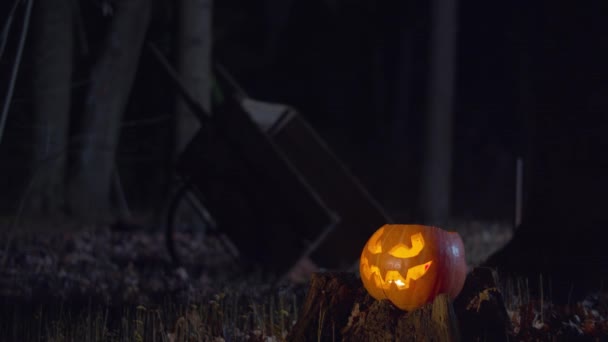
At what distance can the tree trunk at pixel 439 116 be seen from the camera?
41.0ft

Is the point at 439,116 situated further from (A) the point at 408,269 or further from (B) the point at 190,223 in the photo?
(A) the point at 408,269

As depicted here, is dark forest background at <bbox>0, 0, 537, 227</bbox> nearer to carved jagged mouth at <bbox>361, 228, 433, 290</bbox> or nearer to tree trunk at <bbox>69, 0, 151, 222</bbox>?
tree trunk at <bbox>69, 0, 151, 222</bbox>

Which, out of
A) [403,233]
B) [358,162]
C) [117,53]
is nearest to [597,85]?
[403,233]

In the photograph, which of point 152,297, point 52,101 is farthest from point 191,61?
point 152,297

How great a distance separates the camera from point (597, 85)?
5.51 metres

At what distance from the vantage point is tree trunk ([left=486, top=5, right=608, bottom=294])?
17.6 ft

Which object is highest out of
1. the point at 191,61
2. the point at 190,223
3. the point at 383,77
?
the point at 191,61

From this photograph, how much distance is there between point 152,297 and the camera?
598 cm

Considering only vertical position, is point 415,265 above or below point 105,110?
above

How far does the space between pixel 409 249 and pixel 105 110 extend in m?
7.99

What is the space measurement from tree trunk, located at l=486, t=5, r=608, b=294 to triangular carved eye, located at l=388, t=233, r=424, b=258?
182cm

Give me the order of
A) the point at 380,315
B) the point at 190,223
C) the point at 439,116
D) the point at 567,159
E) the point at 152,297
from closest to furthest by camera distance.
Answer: the point at 380,315
the point at 567,159
the point at 152,297
the point at 190,223
the point at 439,116

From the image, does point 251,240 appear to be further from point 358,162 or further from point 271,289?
point 358,162

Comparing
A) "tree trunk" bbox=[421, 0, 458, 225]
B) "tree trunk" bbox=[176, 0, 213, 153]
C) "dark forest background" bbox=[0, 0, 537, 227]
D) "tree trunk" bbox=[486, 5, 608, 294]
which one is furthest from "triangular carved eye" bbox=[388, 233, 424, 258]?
"dark forest background" bbox=[0, 0, 537, 227]
